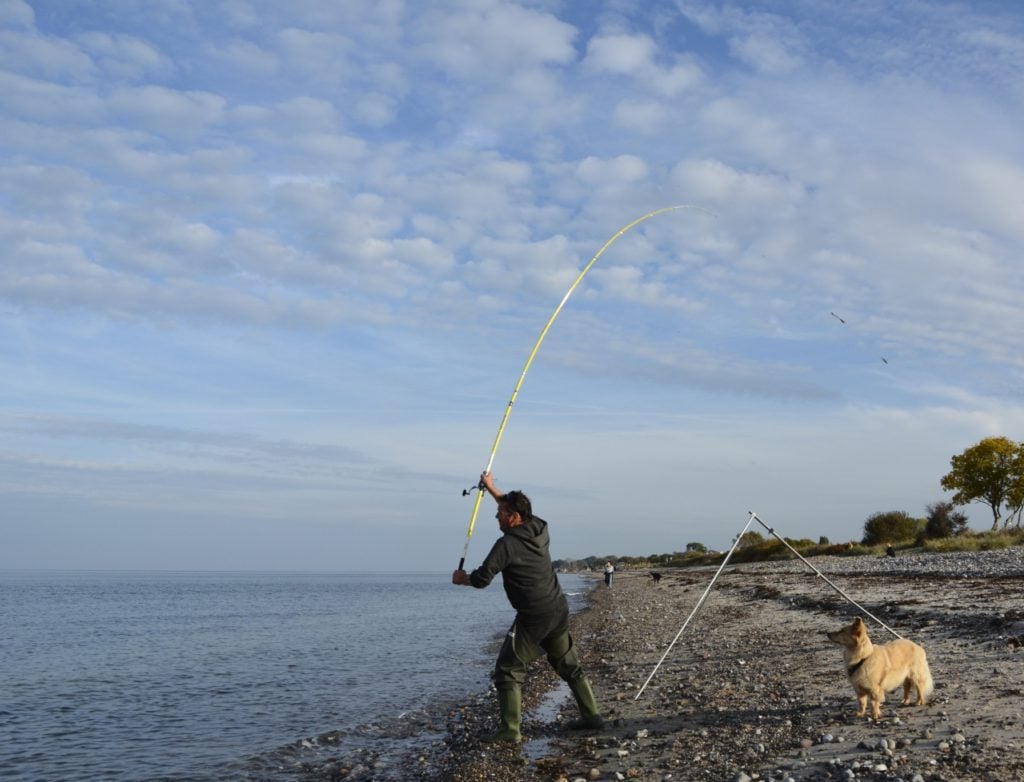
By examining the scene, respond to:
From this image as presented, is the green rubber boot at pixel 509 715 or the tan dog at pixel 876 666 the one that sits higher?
the tan dog at pixel 876 666

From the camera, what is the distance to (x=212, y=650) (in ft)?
86.5

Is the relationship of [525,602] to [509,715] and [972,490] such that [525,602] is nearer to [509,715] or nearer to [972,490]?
[509,715]

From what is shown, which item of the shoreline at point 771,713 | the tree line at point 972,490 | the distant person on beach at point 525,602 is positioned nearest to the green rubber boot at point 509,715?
the distant person on beach at point 525,602

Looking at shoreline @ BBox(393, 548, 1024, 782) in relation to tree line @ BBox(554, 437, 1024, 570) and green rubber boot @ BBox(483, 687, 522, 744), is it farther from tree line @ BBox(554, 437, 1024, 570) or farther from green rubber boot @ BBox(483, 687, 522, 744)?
tree line @ BBox(554, 437, 1024, 570)

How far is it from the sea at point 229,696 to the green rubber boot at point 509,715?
1296 mm

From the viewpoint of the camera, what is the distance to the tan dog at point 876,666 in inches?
319

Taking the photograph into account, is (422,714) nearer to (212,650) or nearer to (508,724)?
(508,724)

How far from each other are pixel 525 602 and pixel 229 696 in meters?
10.8

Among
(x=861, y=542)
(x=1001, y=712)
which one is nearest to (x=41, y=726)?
(x=1001, y=712)

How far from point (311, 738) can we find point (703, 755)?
651 centimetres

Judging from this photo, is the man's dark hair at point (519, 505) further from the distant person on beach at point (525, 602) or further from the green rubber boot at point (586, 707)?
the green rubber boot at point (586, 707)

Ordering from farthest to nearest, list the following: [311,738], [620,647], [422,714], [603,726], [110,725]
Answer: [620,647] < [110,725] < [422,714] < [311,738] < [603,726]

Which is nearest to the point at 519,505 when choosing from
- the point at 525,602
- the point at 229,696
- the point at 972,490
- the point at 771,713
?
the point at 525,602

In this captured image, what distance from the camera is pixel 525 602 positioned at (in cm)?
880
